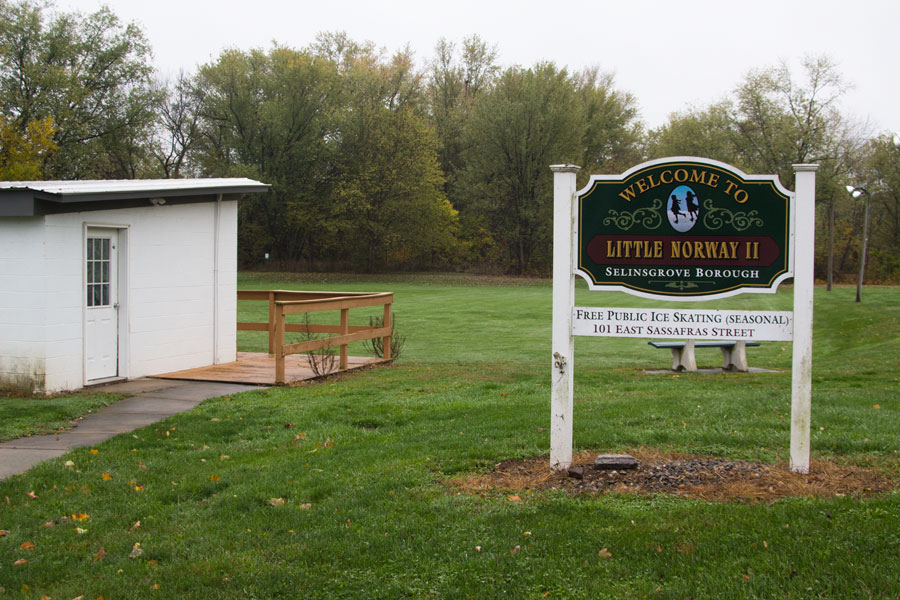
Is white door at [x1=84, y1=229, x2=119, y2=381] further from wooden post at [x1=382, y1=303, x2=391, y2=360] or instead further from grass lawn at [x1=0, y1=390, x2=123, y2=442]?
wooden post at [x1=382, y1=303, x2=391, y2=360]

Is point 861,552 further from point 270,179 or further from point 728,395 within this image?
point 270,179

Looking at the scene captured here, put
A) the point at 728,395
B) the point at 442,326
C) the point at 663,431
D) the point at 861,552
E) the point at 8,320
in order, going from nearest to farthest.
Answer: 1. the point at 861,552
2. the point at 663,431
3. the point at 728,395
4. the point at 8,320
5. the point at 442,326

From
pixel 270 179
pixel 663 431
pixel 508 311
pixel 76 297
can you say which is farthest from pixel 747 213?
pixel 270 179

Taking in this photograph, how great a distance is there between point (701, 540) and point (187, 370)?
988cm

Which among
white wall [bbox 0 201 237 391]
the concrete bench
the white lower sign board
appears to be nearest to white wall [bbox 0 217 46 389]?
white wall [bbox 0 201 237 391]

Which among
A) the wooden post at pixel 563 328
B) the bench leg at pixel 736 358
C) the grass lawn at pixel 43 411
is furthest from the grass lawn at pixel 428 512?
the bench leg at pixel 736 358

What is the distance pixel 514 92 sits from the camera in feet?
178

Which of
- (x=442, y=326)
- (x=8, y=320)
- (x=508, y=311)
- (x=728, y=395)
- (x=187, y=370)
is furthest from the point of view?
(x=508, y=311)

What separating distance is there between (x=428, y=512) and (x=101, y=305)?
7.76 meters

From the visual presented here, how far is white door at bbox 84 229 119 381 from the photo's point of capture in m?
10.5

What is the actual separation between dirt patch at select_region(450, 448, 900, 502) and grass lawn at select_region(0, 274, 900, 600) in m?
0.16

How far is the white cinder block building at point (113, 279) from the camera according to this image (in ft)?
31.9

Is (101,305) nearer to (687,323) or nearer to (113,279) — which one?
(113,279)

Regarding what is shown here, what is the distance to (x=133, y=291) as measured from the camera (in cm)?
1122
